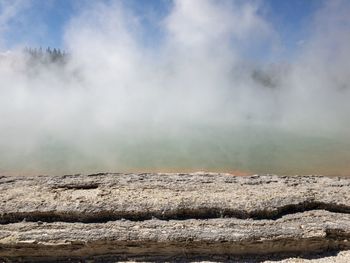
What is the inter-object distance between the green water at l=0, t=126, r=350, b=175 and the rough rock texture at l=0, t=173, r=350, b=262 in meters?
4.97

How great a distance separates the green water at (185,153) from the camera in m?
9.15

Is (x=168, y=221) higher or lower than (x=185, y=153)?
lower

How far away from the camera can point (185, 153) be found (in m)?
10.2

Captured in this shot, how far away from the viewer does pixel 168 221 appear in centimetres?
357

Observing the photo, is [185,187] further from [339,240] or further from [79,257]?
[339,240]

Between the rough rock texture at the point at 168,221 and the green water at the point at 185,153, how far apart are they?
497 centimetres

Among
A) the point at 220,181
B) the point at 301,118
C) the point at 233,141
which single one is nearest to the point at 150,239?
the point at 220,181

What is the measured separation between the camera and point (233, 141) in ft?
39.4

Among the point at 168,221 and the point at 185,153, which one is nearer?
the point at 168,221

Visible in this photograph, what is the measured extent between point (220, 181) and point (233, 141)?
786 cm

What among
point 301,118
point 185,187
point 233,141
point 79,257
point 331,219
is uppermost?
point 301,118

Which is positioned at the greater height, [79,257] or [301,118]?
[301,118]

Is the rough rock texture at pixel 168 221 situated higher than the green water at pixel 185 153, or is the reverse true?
the green water at pixel 185 153

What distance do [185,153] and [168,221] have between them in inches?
263
